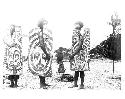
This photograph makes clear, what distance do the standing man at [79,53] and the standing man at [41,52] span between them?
0.20 metres

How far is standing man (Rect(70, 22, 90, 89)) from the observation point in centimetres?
271

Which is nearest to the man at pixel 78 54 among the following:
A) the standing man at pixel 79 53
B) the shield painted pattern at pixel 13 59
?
the standing man at pixel 79 53

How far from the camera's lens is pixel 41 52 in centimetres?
272

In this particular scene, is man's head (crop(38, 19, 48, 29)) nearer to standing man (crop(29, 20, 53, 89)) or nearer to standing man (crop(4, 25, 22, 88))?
standing man (crop(29, 20, 53, 89))

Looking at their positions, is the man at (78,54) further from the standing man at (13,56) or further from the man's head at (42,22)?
the standing man at (13,56)

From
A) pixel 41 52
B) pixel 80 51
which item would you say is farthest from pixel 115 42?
pixel 41 52

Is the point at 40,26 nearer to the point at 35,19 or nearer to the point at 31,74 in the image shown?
the point at 35,19

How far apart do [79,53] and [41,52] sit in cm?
34

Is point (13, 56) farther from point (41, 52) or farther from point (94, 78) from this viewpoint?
point (94, 78)

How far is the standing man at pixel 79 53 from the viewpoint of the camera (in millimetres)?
2707

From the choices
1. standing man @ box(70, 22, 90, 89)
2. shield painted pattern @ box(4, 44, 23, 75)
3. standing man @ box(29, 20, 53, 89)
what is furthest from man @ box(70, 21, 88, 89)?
shield painted pattern @ box(4, 44, 23, 75)

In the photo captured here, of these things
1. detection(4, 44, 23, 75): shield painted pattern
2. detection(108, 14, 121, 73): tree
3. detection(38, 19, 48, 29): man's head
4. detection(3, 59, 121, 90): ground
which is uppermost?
detection(38, 19, 48, 29): man's head

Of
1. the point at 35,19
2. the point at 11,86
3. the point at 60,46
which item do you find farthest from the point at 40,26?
the point at 11,86

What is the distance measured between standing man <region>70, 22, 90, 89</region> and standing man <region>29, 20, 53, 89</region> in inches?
8.1
